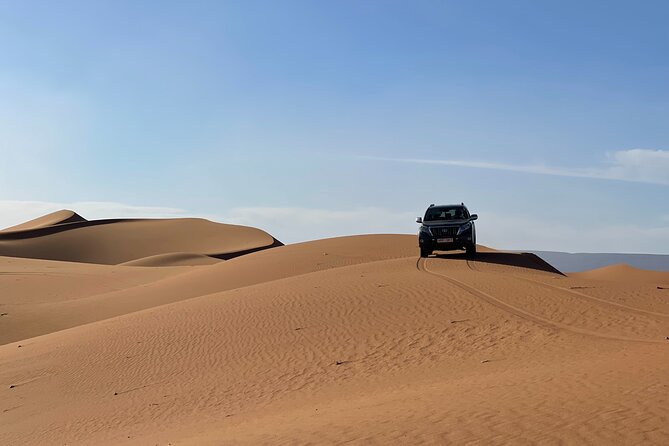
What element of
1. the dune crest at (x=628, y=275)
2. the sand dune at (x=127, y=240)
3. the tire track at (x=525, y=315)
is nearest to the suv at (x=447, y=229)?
the tire track at (x=525, y=315)

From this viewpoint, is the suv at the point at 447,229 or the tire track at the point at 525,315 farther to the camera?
the suv at the point at 447,229

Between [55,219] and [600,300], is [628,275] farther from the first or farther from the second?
[55,219]

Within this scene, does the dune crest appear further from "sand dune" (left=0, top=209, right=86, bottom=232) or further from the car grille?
"sand dune" (left=0, top=209, right=86, bottom=232)

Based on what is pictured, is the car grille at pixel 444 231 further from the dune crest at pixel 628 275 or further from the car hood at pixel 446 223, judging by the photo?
the dune crest at pixel 628 275

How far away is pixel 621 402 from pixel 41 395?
33.6 ft

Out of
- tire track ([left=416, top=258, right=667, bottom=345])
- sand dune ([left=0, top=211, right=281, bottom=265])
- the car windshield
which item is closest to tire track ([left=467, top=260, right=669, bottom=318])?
tire track ([left=416, top=258, right=667, bottom=345])

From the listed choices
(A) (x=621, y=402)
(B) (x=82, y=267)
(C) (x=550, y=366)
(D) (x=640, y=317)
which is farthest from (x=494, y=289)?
(B) (x=82, y=267)

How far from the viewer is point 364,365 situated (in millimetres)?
11273

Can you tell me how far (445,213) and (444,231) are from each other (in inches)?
33.4

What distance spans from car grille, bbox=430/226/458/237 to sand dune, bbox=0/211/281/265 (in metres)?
46.8

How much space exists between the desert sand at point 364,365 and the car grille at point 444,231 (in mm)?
953

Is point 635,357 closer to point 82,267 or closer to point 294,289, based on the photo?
point 294,289

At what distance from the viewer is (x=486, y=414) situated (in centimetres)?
648

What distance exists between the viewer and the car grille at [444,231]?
71.1 feet
